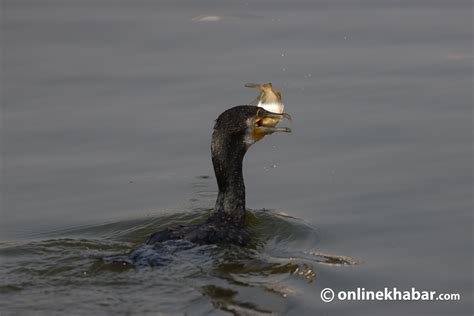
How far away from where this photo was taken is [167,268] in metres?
9.30

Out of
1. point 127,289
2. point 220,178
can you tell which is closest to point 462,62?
point 220,178

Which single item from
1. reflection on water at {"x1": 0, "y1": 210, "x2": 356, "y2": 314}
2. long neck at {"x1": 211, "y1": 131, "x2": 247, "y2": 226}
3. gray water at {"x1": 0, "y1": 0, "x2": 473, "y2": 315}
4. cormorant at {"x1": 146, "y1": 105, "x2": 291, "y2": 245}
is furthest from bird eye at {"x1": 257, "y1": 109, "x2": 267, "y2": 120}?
reflection on water at {"x1": 0, "y1": 210, "x2": 356, "y2": 314}

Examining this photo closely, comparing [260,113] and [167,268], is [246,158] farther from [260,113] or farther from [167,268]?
[167,268]

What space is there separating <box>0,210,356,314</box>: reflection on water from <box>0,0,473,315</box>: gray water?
2 cm

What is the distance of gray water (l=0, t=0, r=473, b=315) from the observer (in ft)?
30.3

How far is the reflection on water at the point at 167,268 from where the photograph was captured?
28.9 feet

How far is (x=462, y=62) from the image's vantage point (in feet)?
45.0

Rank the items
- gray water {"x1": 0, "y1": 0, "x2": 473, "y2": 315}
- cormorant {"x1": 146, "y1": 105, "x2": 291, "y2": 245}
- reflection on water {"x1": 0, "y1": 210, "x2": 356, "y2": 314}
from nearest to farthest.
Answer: reflection on water {"x1": 0, "y1": 210, "x2": 356, "y2": 314} → gray water {"x1": 0, "y1": 0, "x2": 473, "y2": 315} → cormorant {"x1": 146, "y1": 105, "x2": 291, "y2": 245}

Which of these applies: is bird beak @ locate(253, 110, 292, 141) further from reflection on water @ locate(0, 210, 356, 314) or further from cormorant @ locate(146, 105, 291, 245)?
reflection on water @ locate(0, 210, 356, 314)

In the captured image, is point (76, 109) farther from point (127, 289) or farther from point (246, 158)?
point (127, 289)

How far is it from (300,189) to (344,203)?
1.75 ft

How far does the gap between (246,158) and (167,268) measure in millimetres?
3093

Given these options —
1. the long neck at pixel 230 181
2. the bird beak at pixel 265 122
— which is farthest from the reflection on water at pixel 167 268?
the bird beak at pixel 265 122

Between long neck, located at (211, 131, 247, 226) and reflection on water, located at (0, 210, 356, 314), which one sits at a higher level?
long neck, located at (211, 131, 247, 226)
